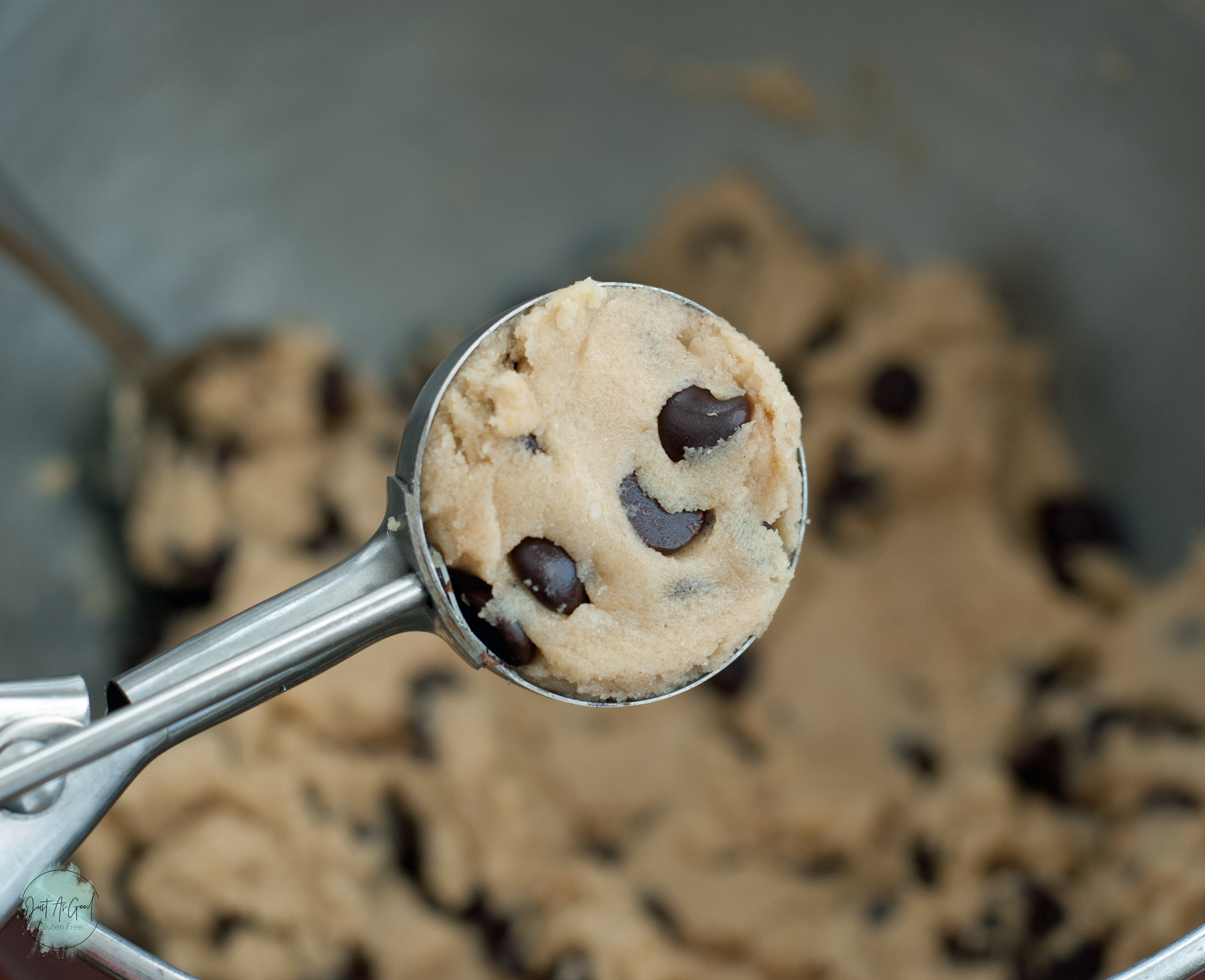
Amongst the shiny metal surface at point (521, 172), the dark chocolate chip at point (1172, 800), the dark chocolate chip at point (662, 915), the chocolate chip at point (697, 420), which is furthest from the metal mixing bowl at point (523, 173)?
the chocolate chip at point (697, 420)

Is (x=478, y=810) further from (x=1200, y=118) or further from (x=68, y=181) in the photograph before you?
(x=1200, y=118)

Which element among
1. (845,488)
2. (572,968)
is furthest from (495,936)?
(845,488)

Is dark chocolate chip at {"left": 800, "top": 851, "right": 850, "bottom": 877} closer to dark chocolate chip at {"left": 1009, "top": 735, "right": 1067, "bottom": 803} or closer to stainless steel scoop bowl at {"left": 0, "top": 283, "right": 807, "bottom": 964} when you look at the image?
dark chocolate chip at {"left": 1009, "top": 735, "right": 1067, "bottom": 803}

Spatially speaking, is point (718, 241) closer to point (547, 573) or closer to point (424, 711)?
point (424, 711)

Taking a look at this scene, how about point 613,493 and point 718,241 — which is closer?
point 613,493

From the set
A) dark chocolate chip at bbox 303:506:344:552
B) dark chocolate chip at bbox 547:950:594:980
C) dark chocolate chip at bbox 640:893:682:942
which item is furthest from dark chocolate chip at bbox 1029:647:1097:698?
dark chocolate chip at bbox 303:506:344:552

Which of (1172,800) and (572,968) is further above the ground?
(572,968)
